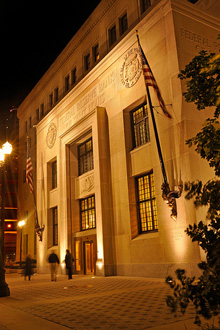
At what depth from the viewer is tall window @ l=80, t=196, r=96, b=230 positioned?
24.4 m

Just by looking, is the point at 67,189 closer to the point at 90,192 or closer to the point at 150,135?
the point at 90,192

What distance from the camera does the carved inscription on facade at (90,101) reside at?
2222 centimetres

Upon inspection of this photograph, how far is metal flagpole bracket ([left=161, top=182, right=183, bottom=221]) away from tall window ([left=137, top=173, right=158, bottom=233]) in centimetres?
278

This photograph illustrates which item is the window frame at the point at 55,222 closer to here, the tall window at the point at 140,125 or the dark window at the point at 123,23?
the tall window at the point at 140,125

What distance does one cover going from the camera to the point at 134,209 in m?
19.4

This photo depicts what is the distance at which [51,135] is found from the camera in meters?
30.4

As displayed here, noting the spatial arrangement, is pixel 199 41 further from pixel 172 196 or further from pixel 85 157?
pixel 85 157

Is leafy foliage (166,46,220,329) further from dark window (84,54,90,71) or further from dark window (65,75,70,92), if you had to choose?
dark window (65,75,70,92)

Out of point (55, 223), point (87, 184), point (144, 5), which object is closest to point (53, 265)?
point (87, 184)

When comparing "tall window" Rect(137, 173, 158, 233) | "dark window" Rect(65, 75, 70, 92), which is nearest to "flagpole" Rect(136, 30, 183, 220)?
"tall window" Rect(137, 173, 158, 233)

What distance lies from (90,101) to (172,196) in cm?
1163

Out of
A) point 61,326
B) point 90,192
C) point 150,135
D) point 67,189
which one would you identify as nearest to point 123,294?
point 61,326

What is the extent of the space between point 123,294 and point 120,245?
316 inches

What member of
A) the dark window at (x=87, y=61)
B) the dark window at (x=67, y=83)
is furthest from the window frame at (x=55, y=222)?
the dark window at (x=87, y=61)
